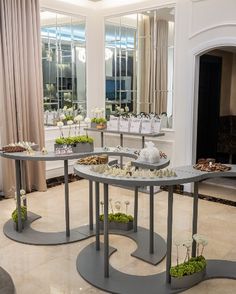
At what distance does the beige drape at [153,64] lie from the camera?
5.77m

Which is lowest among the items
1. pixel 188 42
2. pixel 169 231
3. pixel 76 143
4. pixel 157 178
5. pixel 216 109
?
pixel 169 231

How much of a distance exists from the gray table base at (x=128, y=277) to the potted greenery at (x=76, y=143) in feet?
3.76

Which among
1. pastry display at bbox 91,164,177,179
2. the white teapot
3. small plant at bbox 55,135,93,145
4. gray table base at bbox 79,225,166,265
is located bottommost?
gray table base at bbox 79,225,166,265

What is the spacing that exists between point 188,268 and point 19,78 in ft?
12.5

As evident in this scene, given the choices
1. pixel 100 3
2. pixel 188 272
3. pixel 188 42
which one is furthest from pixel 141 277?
pixel 100 3

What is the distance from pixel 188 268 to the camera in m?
2.95

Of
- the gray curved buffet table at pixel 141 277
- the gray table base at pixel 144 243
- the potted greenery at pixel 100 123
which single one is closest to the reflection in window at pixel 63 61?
the potted greenery at pixel 100 123

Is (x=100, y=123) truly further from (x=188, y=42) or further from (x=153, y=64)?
(x=188, y=42)

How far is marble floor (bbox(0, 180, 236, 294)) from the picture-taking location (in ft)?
9.95

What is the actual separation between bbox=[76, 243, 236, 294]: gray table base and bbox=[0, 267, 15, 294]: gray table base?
0.61 meters

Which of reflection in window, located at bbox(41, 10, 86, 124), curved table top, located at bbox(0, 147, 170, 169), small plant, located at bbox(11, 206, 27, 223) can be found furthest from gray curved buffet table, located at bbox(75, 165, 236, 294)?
reflection in window, located at bbox(41, 10, 86, 124)

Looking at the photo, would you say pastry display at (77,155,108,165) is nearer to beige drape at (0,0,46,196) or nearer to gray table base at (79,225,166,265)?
gray table base at (79,225,166,265)

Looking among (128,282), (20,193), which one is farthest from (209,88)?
(128,282)

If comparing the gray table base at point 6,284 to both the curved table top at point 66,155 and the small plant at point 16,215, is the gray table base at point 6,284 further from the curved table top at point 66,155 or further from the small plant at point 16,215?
the curved table top at point 66,155
